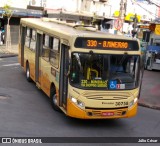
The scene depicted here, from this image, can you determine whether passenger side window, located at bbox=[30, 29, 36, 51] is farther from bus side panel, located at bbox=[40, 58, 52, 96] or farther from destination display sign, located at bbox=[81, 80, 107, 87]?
destination display sign, located at bbox=[81, 80, 107, 87]

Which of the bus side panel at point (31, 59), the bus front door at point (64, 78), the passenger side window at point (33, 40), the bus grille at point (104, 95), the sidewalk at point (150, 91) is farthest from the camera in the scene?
the bus side panel at point (31, 59)

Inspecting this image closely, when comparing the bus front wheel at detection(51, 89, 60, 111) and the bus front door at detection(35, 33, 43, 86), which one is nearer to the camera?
the bus front wheel at detection(51, 89, 60, 111)

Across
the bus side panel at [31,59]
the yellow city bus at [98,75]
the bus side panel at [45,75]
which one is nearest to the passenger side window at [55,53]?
the bus side panel at [45,75]

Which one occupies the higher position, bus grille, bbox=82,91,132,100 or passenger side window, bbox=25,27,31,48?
passenger side window, bbox=25,27,31,48

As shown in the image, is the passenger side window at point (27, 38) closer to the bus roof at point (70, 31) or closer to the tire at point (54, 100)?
the bus roof at point (70, 31)

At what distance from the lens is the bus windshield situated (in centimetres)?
950

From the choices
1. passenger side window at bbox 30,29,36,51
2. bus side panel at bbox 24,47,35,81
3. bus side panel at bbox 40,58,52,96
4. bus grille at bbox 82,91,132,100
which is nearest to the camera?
bus grille at bbox 82,91,132,100

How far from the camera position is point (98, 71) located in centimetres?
961

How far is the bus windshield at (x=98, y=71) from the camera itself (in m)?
9.50

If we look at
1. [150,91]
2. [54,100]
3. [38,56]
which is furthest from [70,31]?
[150,91]

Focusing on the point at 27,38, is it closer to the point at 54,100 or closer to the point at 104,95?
the point at 54,100

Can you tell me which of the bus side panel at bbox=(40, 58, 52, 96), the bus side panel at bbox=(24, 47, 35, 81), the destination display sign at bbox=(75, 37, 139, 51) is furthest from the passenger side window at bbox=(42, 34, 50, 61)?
the destination display sign at bbox=(75, 37, 139, 51)

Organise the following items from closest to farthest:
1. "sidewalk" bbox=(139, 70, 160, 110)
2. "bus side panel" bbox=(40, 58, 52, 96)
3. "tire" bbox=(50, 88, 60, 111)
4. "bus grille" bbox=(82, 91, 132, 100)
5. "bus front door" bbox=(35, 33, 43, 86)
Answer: "bus grille" bbox=(82, 91, 132, 100), "tire" bbox=(50, 88, 60, 111), "bus side panel" bbox=(40, 58, 52, 96), "bus front door" bbox=(35, 33, 43, 86), "sidewalk" bbox=(139, 70, 160, 110)

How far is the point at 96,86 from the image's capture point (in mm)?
9531
